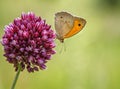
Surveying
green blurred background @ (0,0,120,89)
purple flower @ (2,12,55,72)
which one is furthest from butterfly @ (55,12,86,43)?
green blurred background @ (0,0,120,89)

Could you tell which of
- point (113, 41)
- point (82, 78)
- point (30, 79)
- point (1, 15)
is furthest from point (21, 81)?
point (113, 41)

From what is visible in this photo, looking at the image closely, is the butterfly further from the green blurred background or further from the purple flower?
the green blurred background

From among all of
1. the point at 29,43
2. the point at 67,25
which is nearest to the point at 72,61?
the point at 67,25

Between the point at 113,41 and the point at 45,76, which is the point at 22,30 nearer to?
the point at 45,76

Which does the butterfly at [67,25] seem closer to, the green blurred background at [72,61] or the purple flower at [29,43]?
the purple flower at [29,43]

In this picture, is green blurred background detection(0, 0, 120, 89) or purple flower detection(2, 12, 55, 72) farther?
green blurred background detection(0, 0, 120, 89)

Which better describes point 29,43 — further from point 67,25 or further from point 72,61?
point 72,61
